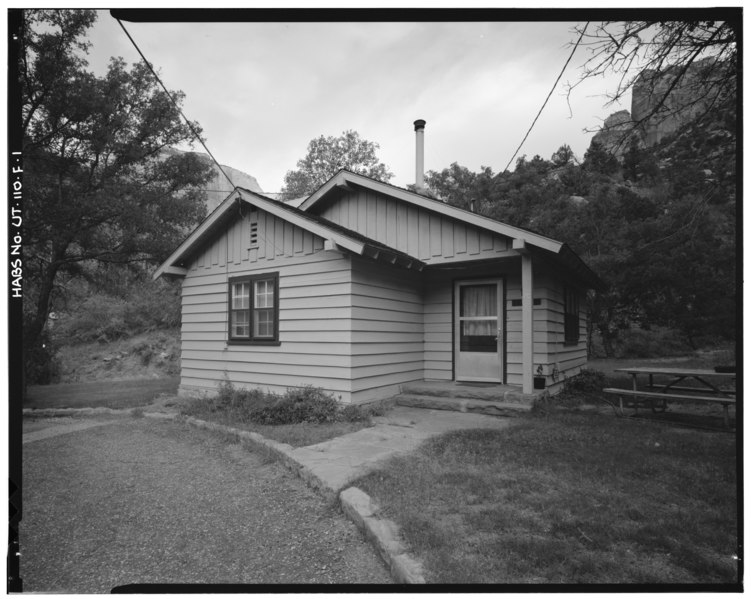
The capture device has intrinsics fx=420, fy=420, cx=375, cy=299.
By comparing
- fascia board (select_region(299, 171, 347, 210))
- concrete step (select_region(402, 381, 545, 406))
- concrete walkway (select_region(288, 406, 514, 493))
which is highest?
fascia board (select_region(299, 171, 347, 210))

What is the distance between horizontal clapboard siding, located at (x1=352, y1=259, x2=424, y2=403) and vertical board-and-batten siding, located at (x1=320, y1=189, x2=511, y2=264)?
658 millimetres

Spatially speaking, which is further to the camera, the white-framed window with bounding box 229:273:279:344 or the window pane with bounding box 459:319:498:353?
the window pane with bounding box 459:319:498:353

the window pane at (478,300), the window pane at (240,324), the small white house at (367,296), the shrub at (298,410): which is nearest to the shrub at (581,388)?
the small white house at (367,296)

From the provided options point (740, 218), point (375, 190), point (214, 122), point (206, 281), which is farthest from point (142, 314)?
point (740, 218)

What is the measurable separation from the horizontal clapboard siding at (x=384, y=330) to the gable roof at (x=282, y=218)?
0.41 meters

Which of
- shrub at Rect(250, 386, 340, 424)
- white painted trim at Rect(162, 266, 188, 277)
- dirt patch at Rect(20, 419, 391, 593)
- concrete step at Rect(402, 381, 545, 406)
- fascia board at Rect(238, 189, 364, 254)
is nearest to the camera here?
dirt patch at Rect(20, 419, 391, 593)

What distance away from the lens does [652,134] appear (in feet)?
12.3

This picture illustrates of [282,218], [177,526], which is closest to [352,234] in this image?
[282,218]

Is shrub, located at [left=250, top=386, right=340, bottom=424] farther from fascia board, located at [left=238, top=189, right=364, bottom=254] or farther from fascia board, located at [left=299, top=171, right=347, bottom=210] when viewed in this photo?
fascia board, located at [left=299, top=171, right=347, bottom=210]

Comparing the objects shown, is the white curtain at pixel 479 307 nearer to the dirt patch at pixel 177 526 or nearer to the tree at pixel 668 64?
the tree at pixel 668 64

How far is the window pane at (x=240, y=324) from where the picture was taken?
768 centimetres

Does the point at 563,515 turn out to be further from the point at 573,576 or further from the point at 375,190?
the point at 375,190

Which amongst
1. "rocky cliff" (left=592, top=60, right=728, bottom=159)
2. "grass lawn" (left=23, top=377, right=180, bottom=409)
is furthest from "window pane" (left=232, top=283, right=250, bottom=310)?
"rocky cliff" (left=592, top=60, right=728, bottom=159)

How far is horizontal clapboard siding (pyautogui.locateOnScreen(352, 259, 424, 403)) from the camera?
6570 mm
